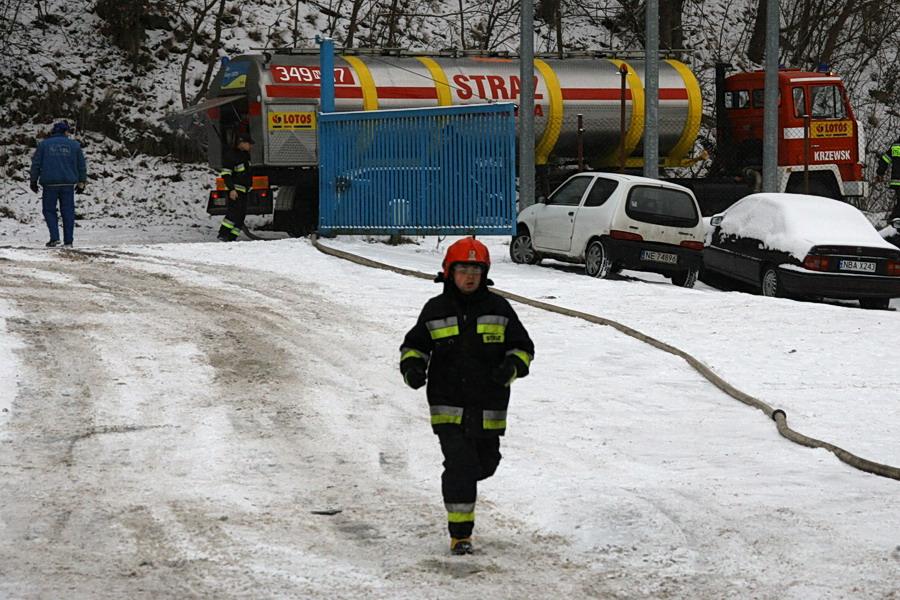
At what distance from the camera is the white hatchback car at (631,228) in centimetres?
1644

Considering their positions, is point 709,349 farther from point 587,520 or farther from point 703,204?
point 703,204

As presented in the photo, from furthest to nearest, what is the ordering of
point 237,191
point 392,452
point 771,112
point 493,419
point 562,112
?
point 562,112 → point 771,112 → point 237,191 → point 392,452 → point 493,419

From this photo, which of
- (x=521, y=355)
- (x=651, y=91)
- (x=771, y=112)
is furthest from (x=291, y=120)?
(x=521, y=355)

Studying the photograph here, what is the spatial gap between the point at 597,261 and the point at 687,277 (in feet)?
4.25

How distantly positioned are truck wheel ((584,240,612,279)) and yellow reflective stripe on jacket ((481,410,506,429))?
1085cm

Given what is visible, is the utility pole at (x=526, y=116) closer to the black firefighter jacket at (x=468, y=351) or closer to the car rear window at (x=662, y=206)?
the car rear window at (x=662, y=206)

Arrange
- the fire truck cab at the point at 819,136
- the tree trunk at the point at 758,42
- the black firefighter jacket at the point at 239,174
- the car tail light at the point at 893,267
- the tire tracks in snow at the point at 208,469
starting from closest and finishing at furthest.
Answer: the tire tracks in snow at the point at 208,469 < the car tail light at the point at 893,267 < the black firefighter jacket at the point at 239,174 < the fire truck cab at the point at 819,136 < the tree trunk at the point at 758,42

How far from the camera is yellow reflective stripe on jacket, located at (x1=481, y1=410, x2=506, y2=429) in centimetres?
570

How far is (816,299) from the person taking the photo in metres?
16.1

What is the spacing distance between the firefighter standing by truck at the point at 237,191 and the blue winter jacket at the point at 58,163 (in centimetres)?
256

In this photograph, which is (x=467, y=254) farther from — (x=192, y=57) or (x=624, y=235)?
(x=192, y=57)

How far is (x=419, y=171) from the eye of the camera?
18203mm

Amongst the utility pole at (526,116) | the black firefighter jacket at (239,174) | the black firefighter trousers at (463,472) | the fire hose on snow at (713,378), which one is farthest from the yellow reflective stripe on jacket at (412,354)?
the black firefighter jacket at (239,174)

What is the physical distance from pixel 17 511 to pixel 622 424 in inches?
165
